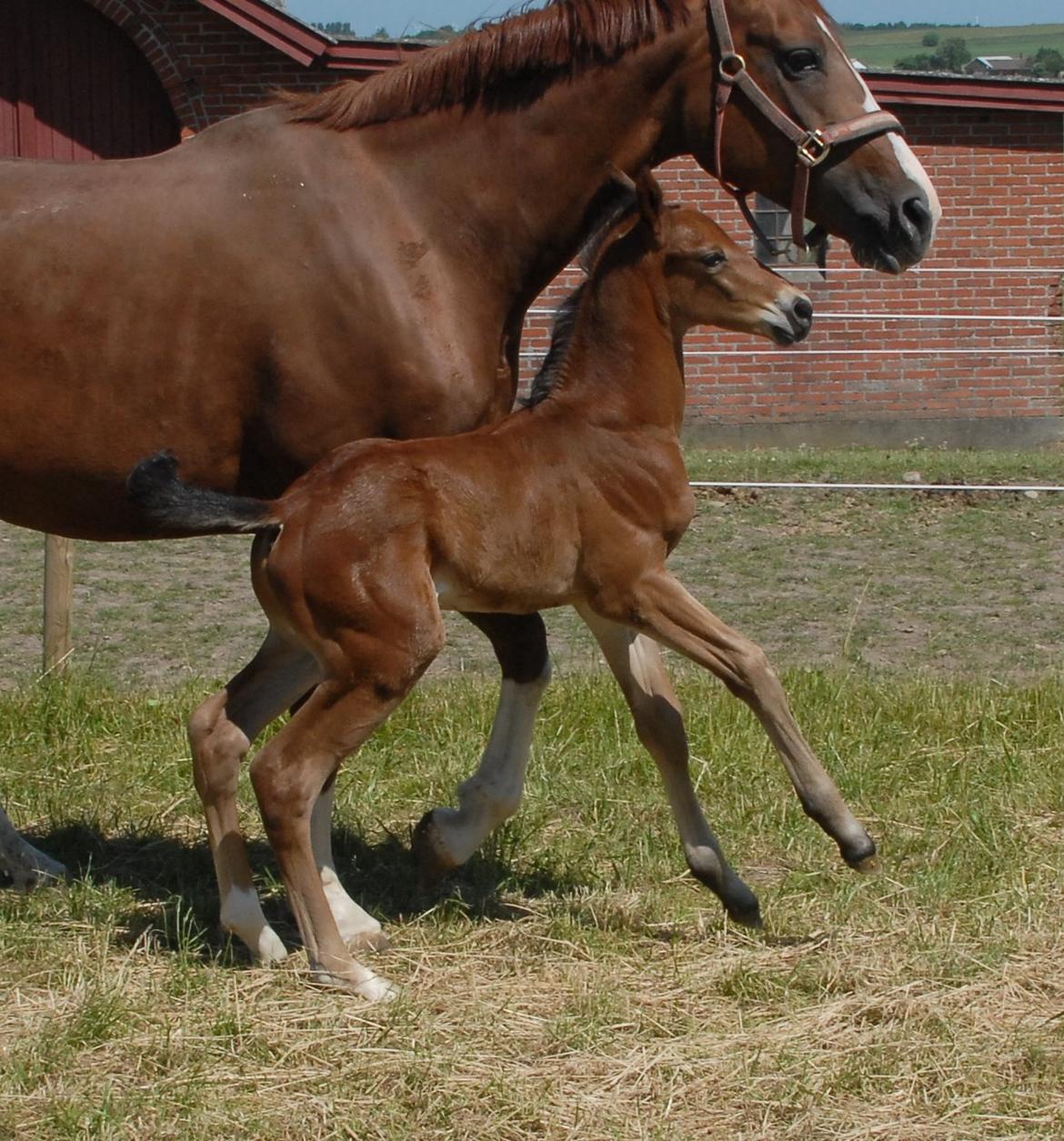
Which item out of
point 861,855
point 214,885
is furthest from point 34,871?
point 861,855

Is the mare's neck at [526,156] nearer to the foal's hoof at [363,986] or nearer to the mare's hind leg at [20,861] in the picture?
the foal's hoof at [363,986]

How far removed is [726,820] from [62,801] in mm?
2030

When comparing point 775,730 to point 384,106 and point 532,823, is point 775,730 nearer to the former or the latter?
point 532,823

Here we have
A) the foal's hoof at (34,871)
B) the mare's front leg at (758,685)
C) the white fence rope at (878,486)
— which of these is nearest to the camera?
the mare's front leg at (758,685)

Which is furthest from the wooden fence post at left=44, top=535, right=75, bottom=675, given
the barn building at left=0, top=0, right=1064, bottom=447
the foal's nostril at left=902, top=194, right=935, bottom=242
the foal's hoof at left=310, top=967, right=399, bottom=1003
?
the barn building at left=0, top=0, right=1064, bottom=447

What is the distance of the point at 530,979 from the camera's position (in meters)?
3.95

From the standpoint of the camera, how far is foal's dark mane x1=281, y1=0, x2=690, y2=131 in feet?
13.7

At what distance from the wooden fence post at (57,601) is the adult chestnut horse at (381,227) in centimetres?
238

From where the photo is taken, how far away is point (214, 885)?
15.5 ft

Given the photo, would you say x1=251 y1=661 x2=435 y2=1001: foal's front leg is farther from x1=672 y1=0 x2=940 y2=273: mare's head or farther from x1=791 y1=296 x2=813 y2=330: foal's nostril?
x1=672 y1=0 x2=940 y2=273: mare's head

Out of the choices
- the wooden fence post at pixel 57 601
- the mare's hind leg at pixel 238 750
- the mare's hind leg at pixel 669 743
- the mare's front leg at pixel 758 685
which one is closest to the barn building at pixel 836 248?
the wooden fence post at pixel 57 601

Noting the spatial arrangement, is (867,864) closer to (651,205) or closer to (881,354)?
(651,205)

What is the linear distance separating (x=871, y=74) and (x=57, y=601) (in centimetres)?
999

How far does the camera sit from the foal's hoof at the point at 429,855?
4.48 m
